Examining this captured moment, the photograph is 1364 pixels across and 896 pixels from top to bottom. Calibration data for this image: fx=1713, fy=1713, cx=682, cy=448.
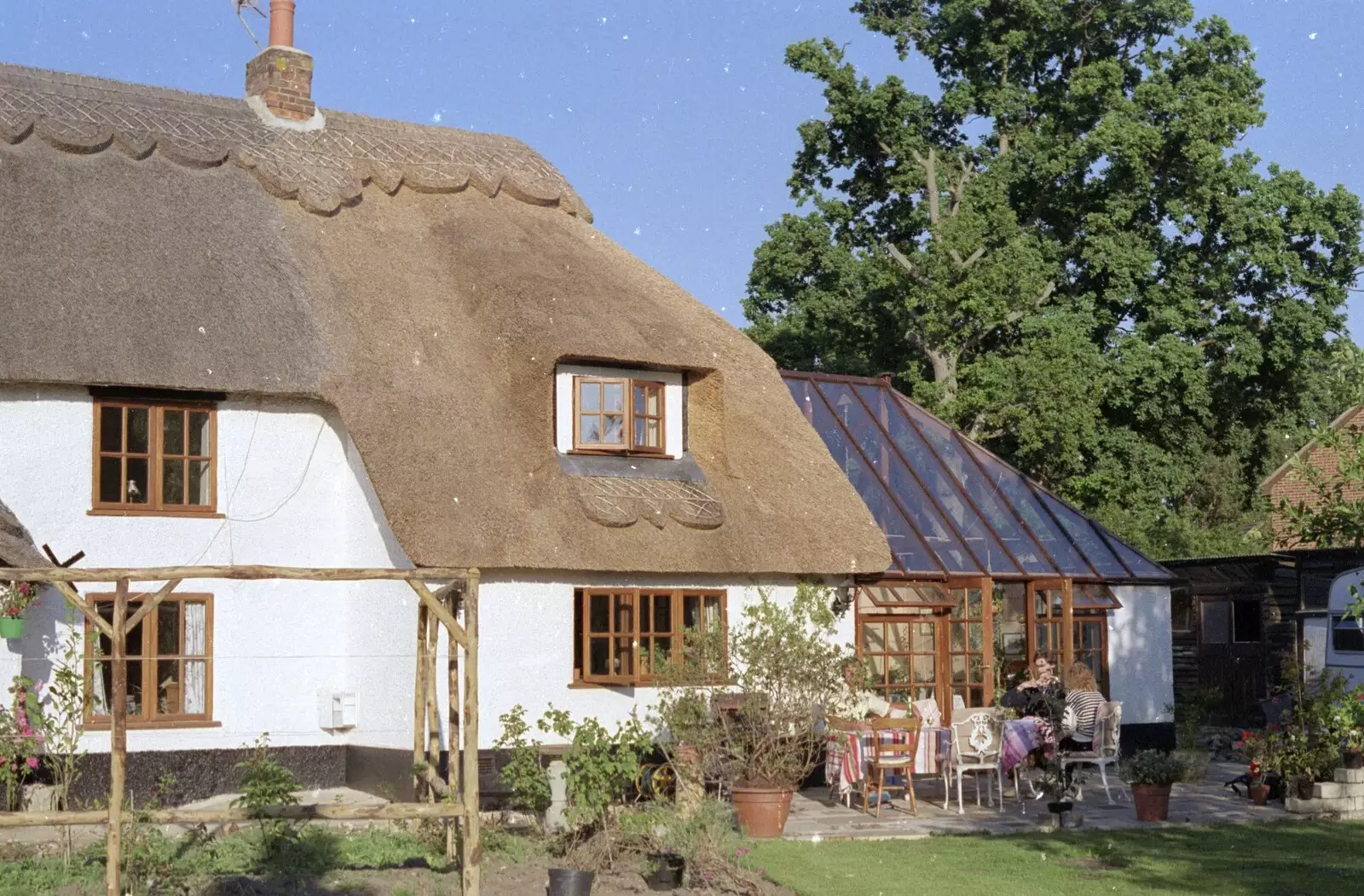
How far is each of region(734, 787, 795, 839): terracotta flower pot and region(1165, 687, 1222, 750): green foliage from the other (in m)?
6.52

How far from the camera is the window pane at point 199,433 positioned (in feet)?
53.9

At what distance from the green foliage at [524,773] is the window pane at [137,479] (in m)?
4.37

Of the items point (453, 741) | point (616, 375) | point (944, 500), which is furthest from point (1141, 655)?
point (453, 741)

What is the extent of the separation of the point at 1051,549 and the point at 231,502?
948cm

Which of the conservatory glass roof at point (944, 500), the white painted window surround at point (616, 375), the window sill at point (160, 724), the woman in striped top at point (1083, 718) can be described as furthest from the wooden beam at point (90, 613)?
the conservatory glass roof at point (944, 500)

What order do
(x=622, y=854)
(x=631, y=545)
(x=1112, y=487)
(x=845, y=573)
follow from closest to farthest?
1. (x=622, y=854)
2. (x=631, y=545)
3. (x=845, y=573)
4. (x=1112, y=487)

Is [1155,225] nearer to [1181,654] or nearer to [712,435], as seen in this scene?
[1181,654]

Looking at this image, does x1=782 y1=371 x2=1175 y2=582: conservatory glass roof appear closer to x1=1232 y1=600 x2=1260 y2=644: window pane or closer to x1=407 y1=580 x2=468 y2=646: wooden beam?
x1=1232 y1=600 x2=1260 y2=644: window pane

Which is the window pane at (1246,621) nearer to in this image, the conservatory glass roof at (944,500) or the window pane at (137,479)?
the conservatory glass roof at (944,500)

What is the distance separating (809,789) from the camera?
17.9 m

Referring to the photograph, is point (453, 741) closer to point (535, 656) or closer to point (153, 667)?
point (535, 656)

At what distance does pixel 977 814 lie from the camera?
15680 millimetres

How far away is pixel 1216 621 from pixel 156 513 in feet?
61.1

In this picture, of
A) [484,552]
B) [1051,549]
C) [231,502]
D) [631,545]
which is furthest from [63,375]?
[1051,549]
